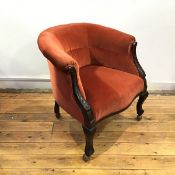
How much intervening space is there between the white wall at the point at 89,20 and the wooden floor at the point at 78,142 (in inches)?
12.6

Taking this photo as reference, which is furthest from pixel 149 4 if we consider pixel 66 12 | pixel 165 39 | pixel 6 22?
pixel 6 22

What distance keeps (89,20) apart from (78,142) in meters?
1.03

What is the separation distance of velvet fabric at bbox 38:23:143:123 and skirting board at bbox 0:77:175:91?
27.1 inches

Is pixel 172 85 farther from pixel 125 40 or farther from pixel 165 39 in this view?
pixel 125 40

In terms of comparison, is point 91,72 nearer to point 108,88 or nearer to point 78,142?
point 108,88

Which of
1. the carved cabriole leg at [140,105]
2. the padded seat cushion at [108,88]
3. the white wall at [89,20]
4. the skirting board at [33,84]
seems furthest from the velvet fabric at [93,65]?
the skirting board at [33,84]

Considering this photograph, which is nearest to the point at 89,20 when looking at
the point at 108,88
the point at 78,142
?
the point at 108,88

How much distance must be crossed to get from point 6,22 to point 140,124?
4.70ft

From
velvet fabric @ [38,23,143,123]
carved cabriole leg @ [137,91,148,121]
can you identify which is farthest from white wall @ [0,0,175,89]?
carved cabriole leg @ [137,91,148,121]

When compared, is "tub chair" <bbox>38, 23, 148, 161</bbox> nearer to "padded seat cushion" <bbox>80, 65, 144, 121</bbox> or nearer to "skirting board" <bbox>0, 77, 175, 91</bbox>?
"padded seat cushion" <bbox>80, 65, 144, 121</bbox>

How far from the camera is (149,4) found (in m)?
2.21

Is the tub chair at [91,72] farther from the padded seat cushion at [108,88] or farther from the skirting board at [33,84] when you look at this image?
the skirting board at [33,84]

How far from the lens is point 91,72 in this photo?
6.44 feet

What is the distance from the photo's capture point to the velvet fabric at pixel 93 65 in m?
1.65
